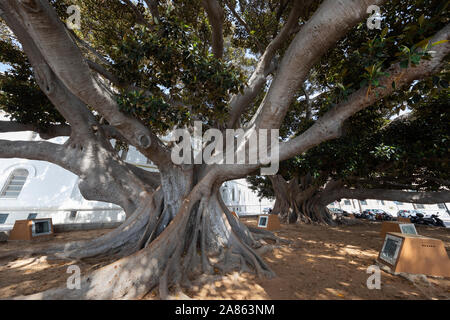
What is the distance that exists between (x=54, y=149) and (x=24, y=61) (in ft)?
11.6

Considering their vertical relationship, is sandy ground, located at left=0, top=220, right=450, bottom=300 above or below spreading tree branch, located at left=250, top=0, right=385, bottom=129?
below

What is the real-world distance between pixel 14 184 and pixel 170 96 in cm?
1561

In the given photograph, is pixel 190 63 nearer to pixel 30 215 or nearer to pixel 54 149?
pixel 54 149

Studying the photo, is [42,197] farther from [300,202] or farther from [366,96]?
[366,96]

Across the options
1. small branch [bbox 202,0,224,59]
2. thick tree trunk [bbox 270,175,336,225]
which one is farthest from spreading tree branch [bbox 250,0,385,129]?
thick tree trunk [bbox 270,175,336,225]

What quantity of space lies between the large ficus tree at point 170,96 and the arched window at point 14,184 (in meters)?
10.9

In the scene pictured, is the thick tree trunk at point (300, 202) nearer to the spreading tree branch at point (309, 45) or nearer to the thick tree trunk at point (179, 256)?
the thick tree trunk at point (179, 256)

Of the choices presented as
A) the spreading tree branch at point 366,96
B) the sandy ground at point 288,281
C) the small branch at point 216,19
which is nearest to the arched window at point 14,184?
the sandy ground at point 288,281

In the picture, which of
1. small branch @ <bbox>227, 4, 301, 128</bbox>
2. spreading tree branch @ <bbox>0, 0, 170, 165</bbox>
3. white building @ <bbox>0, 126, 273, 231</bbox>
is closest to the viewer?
spreading tree branch @ <bbox>0, 0, 170, 165</bbox>

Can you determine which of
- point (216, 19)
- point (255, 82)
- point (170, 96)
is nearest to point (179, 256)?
point (170, 96)

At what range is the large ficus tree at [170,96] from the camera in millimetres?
2867

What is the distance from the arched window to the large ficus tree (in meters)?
10.9

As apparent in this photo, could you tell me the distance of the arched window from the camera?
12494mm

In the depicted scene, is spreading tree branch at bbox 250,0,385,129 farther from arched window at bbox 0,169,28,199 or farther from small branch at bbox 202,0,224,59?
arched window at bbox 0,169,28,199
